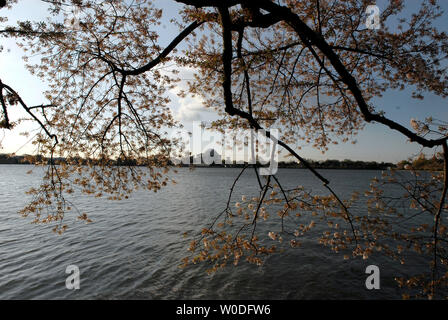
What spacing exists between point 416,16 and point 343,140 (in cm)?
501

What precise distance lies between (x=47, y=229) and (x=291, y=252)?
64.9 ft

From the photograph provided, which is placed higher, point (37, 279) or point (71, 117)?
point (71, 117)

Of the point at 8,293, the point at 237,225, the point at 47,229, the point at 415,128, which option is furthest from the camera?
the point at 237,225

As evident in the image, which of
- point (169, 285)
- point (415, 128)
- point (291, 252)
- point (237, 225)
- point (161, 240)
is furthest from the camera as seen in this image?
point (237, 225)

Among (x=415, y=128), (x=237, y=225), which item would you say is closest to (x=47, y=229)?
(x=237, y=225)

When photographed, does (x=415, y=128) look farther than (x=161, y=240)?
No

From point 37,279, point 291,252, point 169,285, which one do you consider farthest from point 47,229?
point 291,252

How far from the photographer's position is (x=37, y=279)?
11477 mm

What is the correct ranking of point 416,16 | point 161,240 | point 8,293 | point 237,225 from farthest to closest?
point 237,225 < point 161,240 < point 8,293 < point 416,16

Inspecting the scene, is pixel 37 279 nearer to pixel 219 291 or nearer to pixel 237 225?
pixel 219 291

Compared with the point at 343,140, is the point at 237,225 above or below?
below

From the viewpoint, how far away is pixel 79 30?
7.86 meters

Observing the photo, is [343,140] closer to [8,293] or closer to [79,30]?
[79,30]

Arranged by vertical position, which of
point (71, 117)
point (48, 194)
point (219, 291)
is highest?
point (71, 117)
